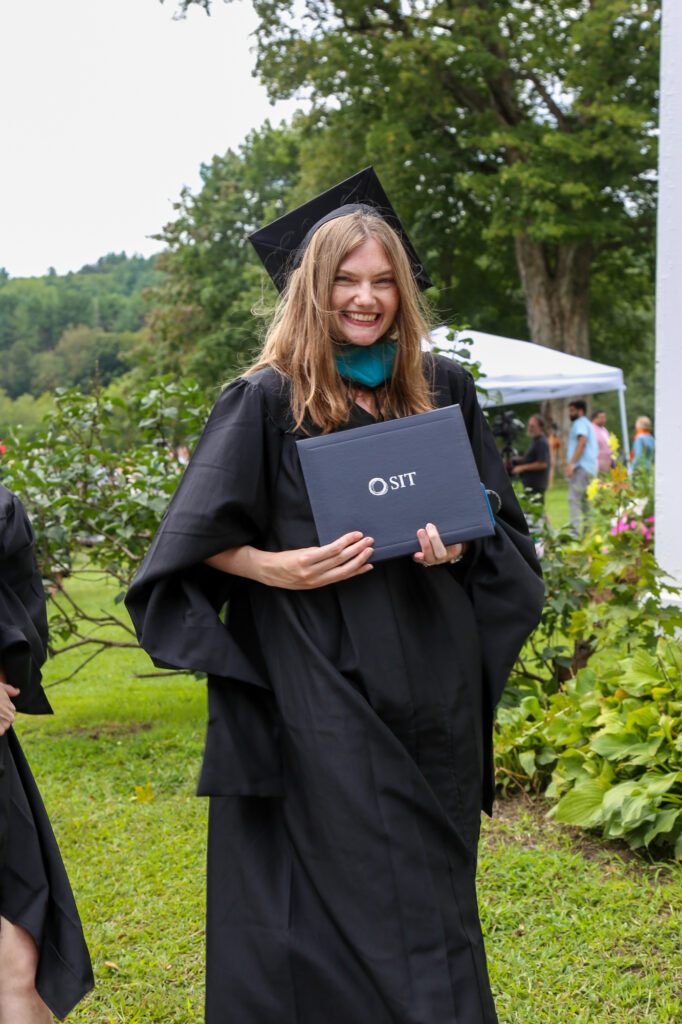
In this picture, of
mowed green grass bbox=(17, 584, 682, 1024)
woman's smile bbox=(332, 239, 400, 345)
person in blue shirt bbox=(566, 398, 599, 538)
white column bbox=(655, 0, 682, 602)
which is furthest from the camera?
person in blue shirt bbox=(566, 398, 599, 538)

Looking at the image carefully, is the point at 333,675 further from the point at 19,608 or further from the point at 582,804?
the point at 582,804

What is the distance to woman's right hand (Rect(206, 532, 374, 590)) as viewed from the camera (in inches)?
75.0

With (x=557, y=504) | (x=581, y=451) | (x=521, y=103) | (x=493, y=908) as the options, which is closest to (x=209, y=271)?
(x=521, y=103)

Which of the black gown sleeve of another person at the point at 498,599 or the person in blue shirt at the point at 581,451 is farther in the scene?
the person in blue shirt at the point at 581,451

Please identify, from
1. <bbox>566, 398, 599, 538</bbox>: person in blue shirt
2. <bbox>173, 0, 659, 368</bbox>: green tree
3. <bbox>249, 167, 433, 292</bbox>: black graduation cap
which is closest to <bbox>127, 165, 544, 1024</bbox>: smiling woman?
<bbox>249, 167, 433, 292</bbox>: black graduation cap

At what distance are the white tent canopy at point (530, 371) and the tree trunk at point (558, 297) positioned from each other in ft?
35.7

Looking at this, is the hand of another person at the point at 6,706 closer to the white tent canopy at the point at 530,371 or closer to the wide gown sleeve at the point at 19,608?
the wide gown sleeve at the point at 19,608

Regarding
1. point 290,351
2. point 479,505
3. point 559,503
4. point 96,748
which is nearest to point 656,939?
point 479,505

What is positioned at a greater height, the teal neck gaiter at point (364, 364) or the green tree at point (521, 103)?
the green tree at point (521, 103)

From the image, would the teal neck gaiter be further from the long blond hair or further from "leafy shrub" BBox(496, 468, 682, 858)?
"leafy shrub" BBox(496, 468, 682, 858)

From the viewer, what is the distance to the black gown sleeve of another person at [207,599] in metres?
2.02

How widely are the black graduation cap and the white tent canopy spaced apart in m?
6.37

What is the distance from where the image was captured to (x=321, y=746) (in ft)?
6.44

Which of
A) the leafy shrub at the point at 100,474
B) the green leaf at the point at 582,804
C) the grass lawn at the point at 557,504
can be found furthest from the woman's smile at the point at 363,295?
the grass lawn at the point at 557,504
